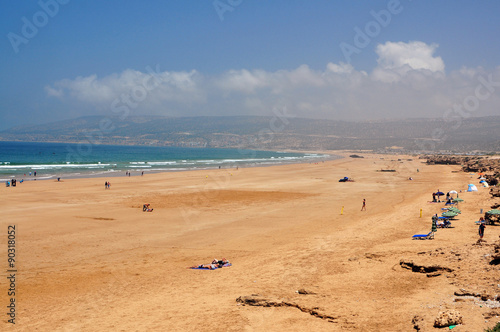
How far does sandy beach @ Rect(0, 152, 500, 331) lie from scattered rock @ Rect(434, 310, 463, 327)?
0.20 meters

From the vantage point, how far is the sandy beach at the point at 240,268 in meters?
9.05

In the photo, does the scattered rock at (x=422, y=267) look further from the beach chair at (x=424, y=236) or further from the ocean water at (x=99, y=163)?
the ocean water at (x=99, y=163)

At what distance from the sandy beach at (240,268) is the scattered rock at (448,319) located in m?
0.20

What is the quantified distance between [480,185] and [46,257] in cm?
3730

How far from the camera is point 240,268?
44.5 ft

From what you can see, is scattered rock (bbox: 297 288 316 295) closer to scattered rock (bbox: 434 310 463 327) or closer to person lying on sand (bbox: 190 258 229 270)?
scattered rock (bbox: 434 310 463 327)

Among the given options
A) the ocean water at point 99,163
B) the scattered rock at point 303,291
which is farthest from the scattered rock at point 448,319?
the ocean water at point 99,163

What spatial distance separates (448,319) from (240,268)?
24.7 ft

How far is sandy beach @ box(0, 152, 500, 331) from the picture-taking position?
905cm

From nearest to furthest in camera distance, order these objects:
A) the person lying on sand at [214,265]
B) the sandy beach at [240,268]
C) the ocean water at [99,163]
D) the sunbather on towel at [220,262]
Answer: the sandy beach at [240,268]
the person lying on sand at [214,265]
the sunbather on towel at [220,262]
the ocean water at [99,163]

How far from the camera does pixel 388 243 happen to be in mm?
15531

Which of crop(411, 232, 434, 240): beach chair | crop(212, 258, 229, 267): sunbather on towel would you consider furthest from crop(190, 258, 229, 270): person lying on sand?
crop(411, 232, 434, 240): beach chair

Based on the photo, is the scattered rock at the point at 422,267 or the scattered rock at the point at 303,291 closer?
the scattered rock at the point at 303,291

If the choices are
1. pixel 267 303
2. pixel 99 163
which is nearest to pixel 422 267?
pixel 267 303
